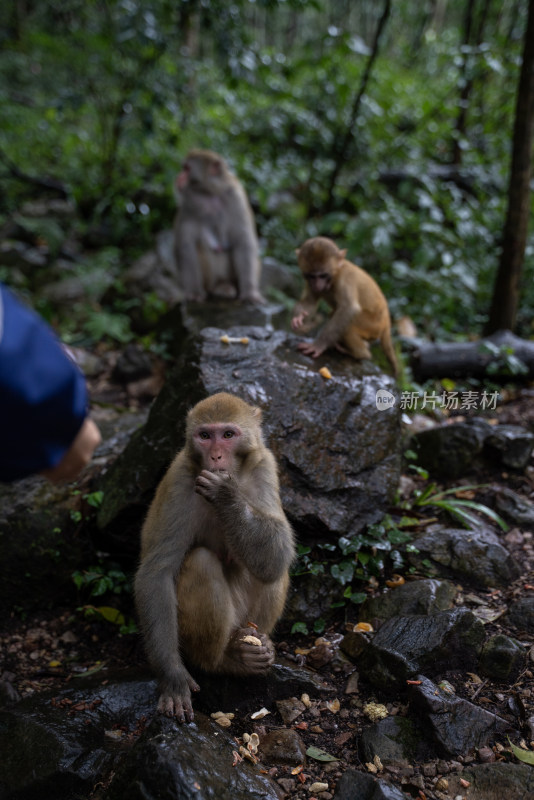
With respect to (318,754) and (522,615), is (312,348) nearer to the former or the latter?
(522,615)

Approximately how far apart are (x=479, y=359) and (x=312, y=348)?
2589mm

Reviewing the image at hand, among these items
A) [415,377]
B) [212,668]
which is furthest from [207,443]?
[415,377]

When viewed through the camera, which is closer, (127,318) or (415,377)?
(415,377)

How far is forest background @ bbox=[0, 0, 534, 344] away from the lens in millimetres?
8344

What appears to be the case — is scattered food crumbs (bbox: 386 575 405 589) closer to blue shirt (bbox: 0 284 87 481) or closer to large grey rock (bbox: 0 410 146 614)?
large grey rock (bbox: 0 410 146 614)

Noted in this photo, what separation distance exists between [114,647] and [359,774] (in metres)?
1.96

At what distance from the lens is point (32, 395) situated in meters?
1.71

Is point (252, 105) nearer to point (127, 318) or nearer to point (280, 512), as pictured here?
point (127, 318)

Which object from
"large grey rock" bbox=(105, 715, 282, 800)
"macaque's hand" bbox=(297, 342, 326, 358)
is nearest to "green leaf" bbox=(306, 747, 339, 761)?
"large grey rock" bbox=(105, 715, 282, 800)

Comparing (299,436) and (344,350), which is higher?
(344,350)

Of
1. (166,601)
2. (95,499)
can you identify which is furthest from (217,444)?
(95,499)

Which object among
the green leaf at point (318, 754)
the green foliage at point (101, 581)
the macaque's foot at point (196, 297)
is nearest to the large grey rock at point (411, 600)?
the green leaf at point (318, 754)

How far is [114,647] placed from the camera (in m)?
4.09

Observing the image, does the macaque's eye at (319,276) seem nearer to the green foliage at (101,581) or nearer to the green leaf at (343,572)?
the green leaf at (343,572)
